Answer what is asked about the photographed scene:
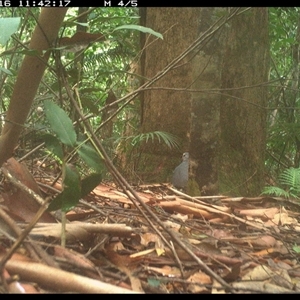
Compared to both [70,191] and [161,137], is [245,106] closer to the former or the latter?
[161,137]

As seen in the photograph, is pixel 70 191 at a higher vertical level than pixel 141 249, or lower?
higher

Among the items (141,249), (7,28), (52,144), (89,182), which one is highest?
(7,28)

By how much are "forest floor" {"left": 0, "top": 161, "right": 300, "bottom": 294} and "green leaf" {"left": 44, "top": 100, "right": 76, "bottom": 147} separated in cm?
20

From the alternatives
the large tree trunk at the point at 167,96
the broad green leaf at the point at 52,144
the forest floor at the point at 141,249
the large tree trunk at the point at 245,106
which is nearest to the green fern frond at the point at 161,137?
the large tree trunk at the point at 167,96

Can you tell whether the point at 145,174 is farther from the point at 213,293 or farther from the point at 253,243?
the point at 213,293

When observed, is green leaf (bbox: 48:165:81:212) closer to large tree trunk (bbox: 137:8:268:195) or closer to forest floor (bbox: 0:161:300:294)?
forest floor (bbox: 0:161:300:294)

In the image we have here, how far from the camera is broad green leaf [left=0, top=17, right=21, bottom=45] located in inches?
50.8

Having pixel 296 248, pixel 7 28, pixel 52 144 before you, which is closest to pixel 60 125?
pixel 52 144

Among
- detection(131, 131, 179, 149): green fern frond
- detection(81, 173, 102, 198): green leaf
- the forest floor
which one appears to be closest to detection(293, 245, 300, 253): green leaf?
the forest floor

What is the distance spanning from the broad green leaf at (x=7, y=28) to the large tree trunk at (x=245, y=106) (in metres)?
1.90

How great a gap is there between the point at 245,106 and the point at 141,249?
6.55ft

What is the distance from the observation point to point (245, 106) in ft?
10.6

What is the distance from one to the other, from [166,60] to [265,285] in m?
2.51

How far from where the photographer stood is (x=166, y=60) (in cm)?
356
